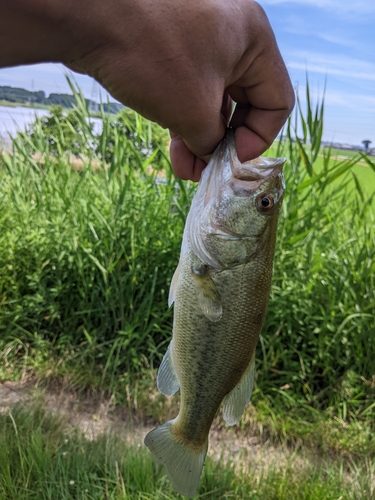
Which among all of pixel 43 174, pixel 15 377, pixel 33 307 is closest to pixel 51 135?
pixel 43 174

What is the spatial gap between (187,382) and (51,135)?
2.97m

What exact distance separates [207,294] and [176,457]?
23.5 inches

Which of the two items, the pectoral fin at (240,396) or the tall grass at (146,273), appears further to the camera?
the tall grass at (146,273)

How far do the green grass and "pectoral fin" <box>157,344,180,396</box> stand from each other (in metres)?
0.82

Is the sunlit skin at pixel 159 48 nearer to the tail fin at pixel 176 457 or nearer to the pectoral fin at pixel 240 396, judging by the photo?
the pectoral fin at pixel 240 396

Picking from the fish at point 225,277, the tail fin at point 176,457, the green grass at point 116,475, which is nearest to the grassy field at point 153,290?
the green grass at point 116,475

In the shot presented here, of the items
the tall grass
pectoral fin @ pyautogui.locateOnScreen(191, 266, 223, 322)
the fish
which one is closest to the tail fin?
the fish

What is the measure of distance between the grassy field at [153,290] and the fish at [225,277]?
1400 millimetres

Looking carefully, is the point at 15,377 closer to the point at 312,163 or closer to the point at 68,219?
the point at 68,219

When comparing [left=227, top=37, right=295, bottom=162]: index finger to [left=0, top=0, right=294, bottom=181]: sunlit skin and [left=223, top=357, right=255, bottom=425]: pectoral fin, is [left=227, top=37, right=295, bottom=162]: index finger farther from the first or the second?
[left=223, top=357, right=255, bottom=425]: pectoral fin

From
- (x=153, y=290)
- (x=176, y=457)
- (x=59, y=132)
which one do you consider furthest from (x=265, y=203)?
(x=59, y=132)

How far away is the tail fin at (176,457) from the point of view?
1589mm

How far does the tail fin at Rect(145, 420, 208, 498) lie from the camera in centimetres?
159

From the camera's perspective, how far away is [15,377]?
10.9 ft
